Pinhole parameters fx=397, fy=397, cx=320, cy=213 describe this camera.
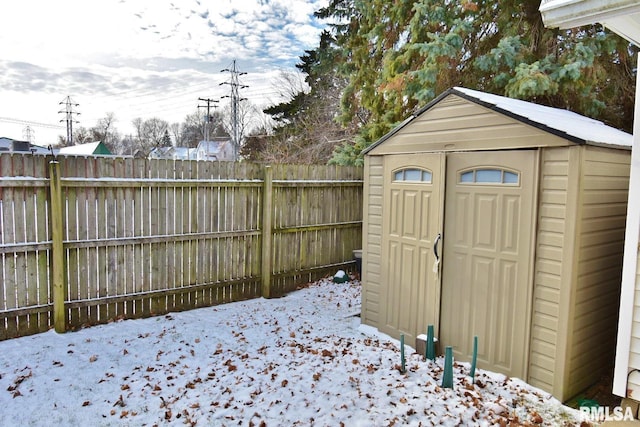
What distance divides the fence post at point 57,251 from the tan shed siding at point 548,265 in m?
4.50

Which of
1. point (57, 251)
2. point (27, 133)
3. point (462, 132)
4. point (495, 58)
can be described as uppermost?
point (27, 133)

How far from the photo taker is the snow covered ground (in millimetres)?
2672

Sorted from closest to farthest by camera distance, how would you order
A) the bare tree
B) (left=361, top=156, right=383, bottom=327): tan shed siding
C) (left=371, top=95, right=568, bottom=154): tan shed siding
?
(left=371, top=95, right=568, bottom=154): tan shed siding
(left=361, top=156, right=383, bottom=327): tan shed siding
the bare tree

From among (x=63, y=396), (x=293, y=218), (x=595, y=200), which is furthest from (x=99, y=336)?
(x=595, y=200)

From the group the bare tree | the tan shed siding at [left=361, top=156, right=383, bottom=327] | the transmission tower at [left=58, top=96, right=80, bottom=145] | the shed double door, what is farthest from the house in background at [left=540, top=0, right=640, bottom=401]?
the bare tree

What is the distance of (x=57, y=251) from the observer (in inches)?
162

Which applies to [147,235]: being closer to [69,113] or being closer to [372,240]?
[372,240]

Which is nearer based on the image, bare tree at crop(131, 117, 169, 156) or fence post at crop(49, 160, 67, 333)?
fence post at crop(49, 160, 67, 333)

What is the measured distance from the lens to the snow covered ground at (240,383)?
2.67 metres

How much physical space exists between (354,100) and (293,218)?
4.39 meters

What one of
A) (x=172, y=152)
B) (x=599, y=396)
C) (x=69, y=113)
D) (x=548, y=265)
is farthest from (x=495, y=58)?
(x=172, y=152)

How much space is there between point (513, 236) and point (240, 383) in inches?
97.7

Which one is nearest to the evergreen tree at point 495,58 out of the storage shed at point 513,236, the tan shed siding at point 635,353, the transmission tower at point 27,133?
the storage shed at point 513,236

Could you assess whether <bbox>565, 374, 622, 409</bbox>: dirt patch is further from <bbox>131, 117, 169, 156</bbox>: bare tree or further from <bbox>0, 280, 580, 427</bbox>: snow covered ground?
<bbox>131, 117, 169, 156</bbox>: bare tree
